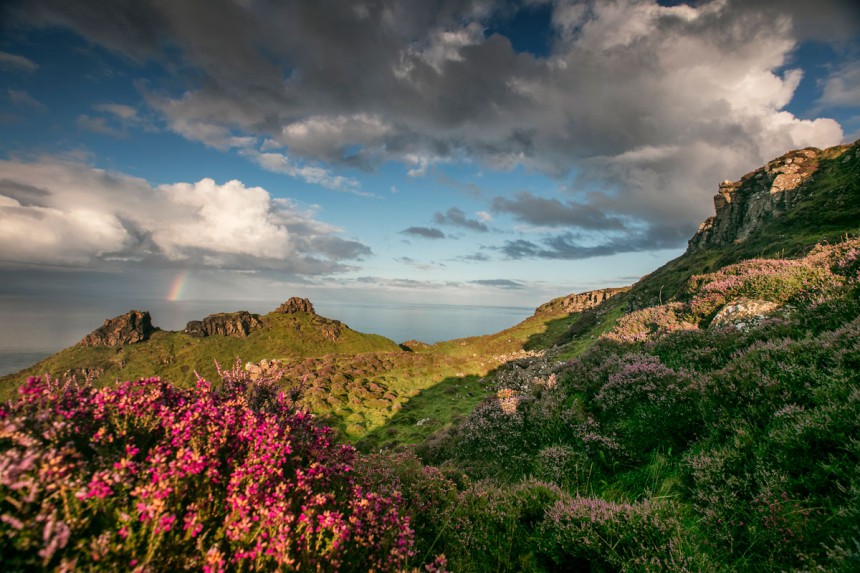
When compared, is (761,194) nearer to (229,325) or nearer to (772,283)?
(772,283)

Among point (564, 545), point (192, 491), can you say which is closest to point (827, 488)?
point (564, 545)

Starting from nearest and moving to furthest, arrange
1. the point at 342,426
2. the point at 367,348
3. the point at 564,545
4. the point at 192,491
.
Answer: the point at 192,491
the point at 564,545
the point at 342,426
the point at 367,348

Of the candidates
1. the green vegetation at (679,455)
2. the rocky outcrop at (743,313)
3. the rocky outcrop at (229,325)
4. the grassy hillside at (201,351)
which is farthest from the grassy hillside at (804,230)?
the rocky outcrop at (229,325)

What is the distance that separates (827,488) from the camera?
4.50 m

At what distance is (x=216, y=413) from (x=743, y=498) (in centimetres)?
746

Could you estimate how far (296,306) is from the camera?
329ft

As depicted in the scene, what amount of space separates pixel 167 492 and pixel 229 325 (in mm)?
105940

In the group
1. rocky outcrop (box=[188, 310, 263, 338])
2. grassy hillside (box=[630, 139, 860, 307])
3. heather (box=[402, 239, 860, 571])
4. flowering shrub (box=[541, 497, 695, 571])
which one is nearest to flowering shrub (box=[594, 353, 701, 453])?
heather (box=[402, 239, 860, 571])

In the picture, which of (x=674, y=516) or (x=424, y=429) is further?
(x=424, y=429)

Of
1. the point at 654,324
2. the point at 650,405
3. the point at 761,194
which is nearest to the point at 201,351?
the point at 654,324

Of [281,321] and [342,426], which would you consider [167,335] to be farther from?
[342,426]

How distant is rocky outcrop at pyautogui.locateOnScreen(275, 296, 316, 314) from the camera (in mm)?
A: 99188

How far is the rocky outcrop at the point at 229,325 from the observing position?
93188mm

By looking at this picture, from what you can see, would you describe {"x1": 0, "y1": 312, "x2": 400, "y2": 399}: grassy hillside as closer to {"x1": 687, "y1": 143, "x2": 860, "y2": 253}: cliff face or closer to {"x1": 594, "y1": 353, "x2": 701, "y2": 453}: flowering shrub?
{"x1": 687, "y1": 143, "x2": 860, "y2": 253}: cliff face
